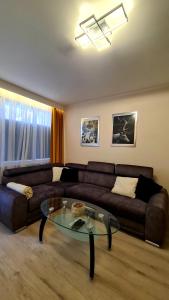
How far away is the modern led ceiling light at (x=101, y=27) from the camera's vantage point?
4.41 ft

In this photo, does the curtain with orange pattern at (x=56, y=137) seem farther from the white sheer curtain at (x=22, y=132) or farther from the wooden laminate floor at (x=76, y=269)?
the wooden laminate floor at (x=76, y=269)

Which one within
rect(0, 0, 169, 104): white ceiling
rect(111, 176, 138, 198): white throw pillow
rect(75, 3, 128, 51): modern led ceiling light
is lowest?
rect(111, 176, 138, 198): white throw pillow

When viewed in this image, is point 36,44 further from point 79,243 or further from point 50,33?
point 79,243

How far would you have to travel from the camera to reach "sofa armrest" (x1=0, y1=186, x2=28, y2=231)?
6.88 feet

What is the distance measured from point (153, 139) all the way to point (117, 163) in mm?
955

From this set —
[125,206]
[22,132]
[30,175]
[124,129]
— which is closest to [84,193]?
[125,206]

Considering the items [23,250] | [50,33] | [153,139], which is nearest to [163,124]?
[153,139]

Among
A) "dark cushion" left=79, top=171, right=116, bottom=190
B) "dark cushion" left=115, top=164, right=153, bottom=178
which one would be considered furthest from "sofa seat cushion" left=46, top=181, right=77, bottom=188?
"dark cushion" left=115, top=164, right=153, bottom=178

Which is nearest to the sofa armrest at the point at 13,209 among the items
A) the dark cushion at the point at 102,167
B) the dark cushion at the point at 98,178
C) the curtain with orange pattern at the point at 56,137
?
the dark cushion at the point at 98,178

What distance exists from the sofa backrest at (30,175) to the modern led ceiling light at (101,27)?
238 centimetres

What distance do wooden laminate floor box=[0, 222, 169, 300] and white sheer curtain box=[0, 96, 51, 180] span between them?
5.14ft

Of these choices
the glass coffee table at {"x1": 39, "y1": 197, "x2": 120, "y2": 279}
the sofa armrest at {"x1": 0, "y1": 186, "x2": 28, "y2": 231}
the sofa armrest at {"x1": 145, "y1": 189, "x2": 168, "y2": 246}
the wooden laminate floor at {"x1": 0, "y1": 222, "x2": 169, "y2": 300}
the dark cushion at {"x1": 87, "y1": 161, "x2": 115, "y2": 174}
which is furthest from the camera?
the dark cushion at {"x1": 87, "y1": 161, "x2": 115, "y2": 174}

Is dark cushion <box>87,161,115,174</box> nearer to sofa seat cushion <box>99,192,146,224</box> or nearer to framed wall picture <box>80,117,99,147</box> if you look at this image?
framed wall picture <box>80,117,99,147</box>

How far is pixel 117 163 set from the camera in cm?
352
